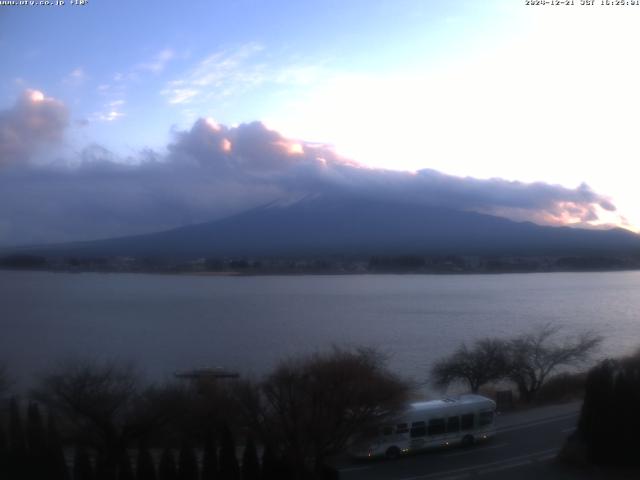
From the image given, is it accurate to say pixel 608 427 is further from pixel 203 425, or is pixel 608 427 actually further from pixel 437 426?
pixel 203 425

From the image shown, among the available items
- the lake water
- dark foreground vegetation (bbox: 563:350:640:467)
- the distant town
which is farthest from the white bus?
the distant town

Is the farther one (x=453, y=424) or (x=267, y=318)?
(x=267, y=318)

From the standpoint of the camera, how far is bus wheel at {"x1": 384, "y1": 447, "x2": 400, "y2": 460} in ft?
19.5

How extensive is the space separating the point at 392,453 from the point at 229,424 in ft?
5.04

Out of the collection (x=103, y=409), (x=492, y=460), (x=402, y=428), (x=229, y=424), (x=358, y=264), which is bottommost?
(x=492, y=460)

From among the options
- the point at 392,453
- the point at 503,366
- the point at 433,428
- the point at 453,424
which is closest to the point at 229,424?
the point at 392,453

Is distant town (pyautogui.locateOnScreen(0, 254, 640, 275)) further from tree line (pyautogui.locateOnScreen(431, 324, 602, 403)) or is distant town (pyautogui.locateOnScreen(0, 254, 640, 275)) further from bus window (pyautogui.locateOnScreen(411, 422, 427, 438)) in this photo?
bus window (pyautogui.locateOnScreen(411, 422, 427, 438))

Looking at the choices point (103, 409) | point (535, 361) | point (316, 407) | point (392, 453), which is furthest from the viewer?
point (535, 361)

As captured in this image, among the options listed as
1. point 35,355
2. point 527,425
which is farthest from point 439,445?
point 35,355

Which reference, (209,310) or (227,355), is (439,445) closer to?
(227,355)

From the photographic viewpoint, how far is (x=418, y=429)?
6.15 metres

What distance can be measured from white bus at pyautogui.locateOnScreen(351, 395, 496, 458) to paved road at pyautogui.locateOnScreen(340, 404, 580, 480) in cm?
9

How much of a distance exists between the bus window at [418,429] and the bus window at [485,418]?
65cm

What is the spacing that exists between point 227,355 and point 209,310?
913cm
